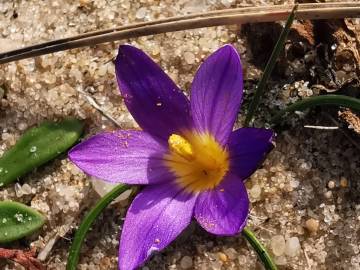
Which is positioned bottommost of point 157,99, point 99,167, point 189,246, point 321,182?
point 189,246

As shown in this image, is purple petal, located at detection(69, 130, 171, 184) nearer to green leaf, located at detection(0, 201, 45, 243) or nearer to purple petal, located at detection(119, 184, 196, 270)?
purple petal, located at detection(119, 184, 196, 270)

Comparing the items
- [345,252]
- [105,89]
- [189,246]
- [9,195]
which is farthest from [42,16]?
[345,252]

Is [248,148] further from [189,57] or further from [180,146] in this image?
[189,57]

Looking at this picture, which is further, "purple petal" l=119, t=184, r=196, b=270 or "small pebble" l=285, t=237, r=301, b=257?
"small pebble" l=285, t=237, r=301, b=257

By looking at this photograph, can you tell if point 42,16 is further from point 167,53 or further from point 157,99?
point 157,99

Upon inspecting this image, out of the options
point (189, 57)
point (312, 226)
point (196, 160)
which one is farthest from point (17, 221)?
point (312, 226)

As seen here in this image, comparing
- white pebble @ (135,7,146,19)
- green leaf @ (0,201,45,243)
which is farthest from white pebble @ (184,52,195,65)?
green leaf @ (0,201,45,243)
